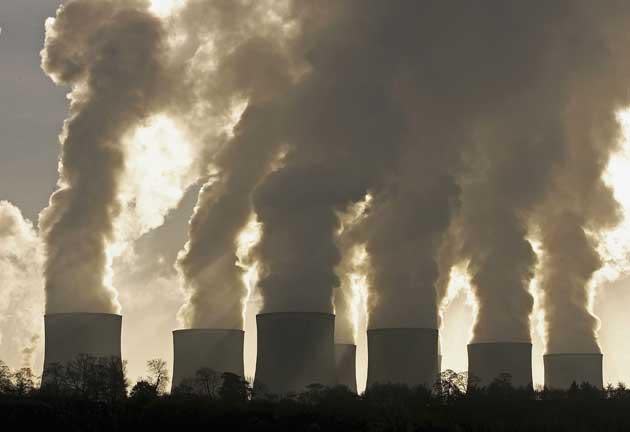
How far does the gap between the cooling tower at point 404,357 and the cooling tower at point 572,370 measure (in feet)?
33.7

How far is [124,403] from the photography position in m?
32.8

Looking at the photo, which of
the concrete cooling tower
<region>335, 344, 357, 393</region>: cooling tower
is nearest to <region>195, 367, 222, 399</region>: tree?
the concrete cooling tower

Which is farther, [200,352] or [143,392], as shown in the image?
[200,352]

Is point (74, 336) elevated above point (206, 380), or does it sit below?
above

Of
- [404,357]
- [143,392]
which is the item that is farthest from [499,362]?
[143,392]

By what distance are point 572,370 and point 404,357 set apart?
474 inches

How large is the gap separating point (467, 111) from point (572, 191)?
8339mm

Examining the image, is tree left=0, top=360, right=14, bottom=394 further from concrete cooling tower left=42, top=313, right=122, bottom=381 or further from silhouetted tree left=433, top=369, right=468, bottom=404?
silhouetted tree left=433, top=369, right=468, bottom=404

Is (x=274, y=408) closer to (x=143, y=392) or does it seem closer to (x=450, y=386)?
(x=143, y=392)

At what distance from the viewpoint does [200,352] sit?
3644 cm

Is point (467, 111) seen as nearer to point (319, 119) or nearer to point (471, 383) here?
point (319, 119)

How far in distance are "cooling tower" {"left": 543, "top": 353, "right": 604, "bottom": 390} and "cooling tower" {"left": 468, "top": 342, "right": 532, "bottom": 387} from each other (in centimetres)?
413

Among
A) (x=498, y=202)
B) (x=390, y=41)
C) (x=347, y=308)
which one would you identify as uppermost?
(x=390, y=41)

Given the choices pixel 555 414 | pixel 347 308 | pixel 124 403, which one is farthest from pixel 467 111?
pixel 124 403
